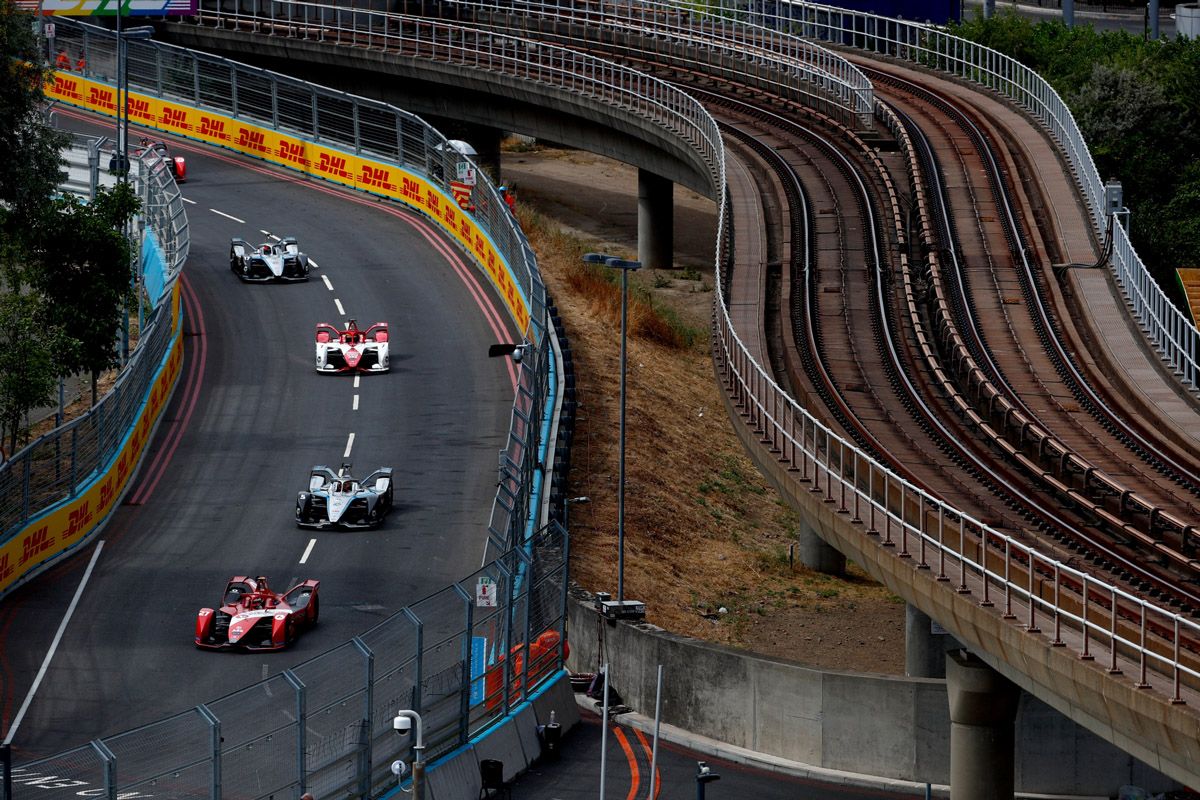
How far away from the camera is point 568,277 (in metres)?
71.9

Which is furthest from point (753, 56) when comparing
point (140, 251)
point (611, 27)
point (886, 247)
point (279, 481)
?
point (279, 481)

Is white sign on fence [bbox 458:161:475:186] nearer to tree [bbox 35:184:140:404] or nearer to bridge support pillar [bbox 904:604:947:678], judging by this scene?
tree [bbox 35:184:140:404]

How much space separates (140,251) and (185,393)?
4176mm

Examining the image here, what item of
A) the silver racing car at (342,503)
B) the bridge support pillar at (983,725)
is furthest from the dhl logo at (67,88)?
the bridge support pillar at (983,725)

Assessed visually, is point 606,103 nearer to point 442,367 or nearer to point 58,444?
point 442,367

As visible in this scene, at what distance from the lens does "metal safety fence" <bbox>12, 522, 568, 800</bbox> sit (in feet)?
84.7

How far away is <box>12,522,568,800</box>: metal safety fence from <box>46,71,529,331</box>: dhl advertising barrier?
77.7 feet

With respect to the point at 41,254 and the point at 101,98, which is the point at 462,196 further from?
the point at 101,98

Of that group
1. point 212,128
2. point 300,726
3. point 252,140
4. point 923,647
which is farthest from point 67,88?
point 300,726

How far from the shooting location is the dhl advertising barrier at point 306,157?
6338 centimetres

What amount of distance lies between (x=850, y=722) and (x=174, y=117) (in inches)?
1934

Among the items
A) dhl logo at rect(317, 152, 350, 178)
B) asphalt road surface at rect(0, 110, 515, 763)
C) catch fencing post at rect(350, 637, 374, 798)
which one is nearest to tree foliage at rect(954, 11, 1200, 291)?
asphalt road surface at rect(0, 110, 515, 763)

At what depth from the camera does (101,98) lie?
264 ft

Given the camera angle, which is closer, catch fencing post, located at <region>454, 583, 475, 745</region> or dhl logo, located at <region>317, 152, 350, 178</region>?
catch fencing post, located at <region>454, 583, 475, 745</region>
